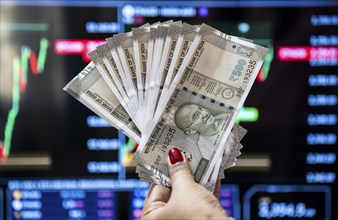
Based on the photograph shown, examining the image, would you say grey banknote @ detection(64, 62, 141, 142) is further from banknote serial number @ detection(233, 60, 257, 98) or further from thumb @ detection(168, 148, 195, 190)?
banknote serial number @ detection(233, 60, 257, 98)

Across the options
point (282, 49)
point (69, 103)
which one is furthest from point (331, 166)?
point (69, 103)

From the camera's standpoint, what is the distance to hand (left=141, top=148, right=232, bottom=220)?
1122 mm

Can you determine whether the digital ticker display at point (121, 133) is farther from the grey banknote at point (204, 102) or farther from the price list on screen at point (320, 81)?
the grey banknote at point (204, 102)

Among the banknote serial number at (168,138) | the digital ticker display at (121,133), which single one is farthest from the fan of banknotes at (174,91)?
the digital ticker display at (121,133)

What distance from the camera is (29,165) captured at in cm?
212

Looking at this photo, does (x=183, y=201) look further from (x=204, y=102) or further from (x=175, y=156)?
(x=204, y=102)

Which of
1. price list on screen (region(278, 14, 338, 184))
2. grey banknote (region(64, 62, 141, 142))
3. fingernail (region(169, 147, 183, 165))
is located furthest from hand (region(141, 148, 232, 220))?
price list on screen (region(278, 14, 338, 184))

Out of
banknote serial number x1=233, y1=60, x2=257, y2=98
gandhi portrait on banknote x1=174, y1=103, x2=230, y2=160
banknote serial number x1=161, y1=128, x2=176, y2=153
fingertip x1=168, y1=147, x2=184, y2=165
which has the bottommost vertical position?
fingertip x1=168, y1=147, x2=184, y2=165

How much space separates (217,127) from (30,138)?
3.36 feet

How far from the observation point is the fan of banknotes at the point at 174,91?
49.9 inches

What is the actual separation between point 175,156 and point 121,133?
0.92 metres

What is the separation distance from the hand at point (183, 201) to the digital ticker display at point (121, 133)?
919 millimetres

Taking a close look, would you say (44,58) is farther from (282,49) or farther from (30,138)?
(282,49)

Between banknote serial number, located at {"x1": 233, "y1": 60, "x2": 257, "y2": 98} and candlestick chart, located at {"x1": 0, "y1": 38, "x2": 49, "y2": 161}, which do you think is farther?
candlestick chart, located at {"x1": 0, "y1": 38, "x2": 49, "y2": 161}
